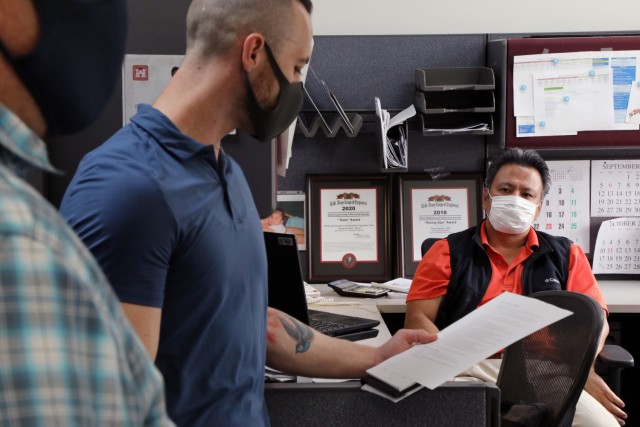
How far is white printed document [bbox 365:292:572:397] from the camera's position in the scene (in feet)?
3.44

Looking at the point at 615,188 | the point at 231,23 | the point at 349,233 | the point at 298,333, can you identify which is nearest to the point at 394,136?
the point at 349,233

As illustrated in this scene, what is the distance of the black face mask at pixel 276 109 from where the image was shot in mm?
1017

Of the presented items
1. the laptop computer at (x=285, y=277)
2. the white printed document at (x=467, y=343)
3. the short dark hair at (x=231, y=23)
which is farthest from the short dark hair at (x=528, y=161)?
the short dark hair at (x=231, y=23)

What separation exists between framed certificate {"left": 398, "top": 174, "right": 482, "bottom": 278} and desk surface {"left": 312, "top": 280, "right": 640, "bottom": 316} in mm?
348

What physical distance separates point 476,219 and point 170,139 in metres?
1.98

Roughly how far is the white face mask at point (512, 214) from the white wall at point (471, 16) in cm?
102

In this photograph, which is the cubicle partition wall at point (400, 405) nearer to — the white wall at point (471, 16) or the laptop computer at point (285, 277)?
the laptop computer at point (285, 277)

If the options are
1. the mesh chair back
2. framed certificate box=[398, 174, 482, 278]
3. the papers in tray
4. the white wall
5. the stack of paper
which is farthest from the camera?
the white wall

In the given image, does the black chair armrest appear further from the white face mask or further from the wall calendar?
the wall calendar

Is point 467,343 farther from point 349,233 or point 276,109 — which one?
point 349,233

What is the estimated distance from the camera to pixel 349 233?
9.03 feet

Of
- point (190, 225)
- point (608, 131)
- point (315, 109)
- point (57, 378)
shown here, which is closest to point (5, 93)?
point (57, 378)

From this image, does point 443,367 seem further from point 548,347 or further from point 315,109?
point 315,109

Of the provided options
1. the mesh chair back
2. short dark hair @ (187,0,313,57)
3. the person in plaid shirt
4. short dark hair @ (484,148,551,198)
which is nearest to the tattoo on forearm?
short dark hair @ (187,0,313,57)
